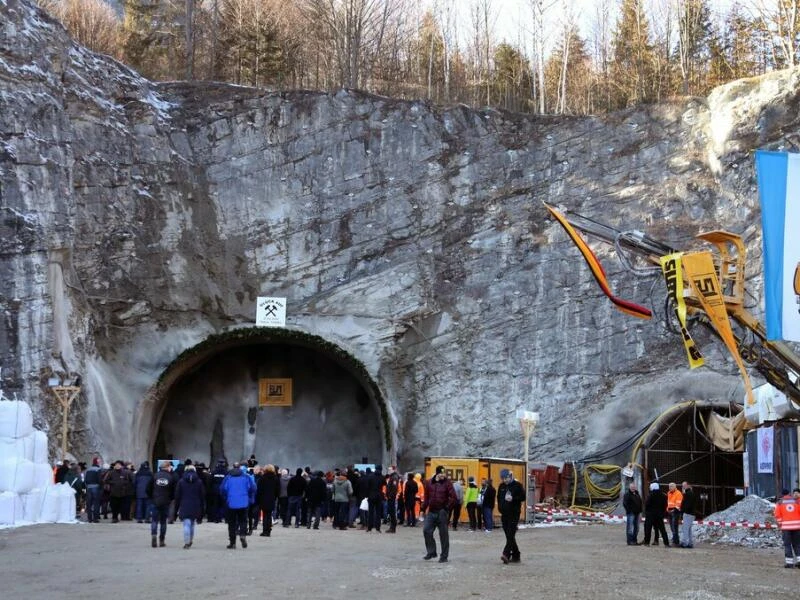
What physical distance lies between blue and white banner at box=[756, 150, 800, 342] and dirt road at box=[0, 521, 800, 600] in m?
3.74

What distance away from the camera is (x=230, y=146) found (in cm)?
3450

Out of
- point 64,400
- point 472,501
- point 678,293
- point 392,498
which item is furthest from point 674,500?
point 64,400

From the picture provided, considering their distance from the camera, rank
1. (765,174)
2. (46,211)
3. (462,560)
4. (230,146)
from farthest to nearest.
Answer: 1. (230,146)
2. (46,211)
3. (765,174)
4. (462,560)

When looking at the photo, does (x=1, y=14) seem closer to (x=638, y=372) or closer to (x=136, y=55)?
(x=136, y=55)

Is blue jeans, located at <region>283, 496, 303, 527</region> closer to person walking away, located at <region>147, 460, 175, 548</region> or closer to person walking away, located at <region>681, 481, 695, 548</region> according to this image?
person walking away, located at <region>147, 460, 175, 548</region>

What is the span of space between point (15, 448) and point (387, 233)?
53.8ft

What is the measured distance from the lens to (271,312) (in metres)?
32.9

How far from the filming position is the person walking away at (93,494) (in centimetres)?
2288

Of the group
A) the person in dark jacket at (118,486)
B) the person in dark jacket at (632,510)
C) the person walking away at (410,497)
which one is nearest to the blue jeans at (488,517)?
the person walking away at (410,497)

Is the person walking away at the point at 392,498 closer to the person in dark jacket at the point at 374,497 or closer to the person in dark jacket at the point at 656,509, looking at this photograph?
the person in dark jacket at the point at 374,497

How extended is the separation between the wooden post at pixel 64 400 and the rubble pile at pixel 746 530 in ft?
51.8

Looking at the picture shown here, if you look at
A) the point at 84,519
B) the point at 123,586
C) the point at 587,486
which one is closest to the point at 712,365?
the point at 587,486

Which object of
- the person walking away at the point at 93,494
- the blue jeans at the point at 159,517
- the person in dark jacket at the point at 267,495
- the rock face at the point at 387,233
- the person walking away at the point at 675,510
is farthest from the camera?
the rock face at the point at 387,233

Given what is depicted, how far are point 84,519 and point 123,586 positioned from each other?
13.3m
